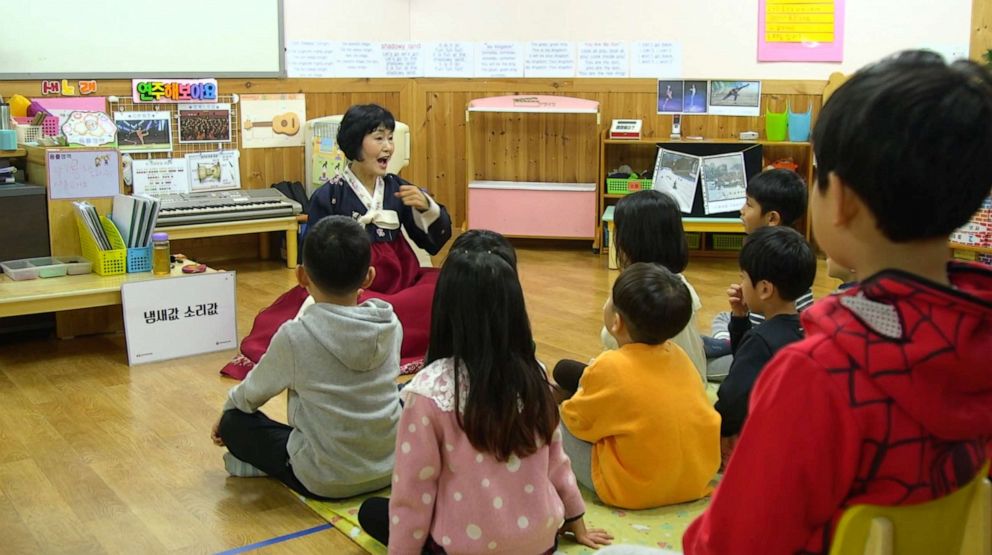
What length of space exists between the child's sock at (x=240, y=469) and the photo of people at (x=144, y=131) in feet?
10.6

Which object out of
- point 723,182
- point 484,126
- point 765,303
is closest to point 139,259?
point 765,303

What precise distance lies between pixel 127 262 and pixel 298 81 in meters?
2.36

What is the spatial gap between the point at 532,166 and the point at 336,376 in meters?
4.28

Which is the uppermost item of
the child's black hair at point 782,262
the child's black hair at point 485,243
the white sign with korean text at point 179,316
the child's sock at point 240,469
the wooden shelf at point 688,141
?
the wooden shelf at point 688,141

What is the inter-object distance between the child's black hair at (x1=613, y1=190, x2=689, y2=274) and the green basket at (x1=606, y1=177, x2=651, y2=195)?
3117mm

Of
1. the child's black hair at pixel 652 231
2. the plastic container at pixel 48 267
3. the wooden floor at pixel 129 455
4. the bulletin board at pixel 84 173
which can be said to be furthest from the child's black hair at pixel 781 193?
the plastic container at pixel 48 267

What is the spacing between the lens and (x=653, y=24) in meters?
6.32

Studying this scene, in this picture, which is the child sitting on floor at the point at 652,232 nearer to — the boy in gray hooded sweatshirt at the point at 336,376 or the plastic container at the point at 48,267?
the boy in gray hooded sweatshirt at the point at 336,376

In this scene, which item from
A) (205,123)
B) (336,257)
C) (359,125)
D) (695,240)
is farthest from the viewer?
(695,240)

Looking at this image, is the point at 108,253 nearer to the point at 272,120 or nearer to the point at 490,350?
the point at 272,120

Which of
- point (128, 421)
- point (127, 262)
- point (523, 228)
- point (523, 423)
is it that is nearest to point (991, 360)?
point (523, 423)

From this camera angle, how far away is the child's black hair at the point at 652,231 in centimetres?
311

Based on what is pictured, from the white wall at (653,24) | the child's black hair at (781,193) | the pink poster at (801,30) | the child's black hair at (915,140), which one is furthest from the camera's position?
the pink poster at (801,30)

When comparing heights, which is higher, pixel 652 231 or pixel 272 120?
pixel 272 120
